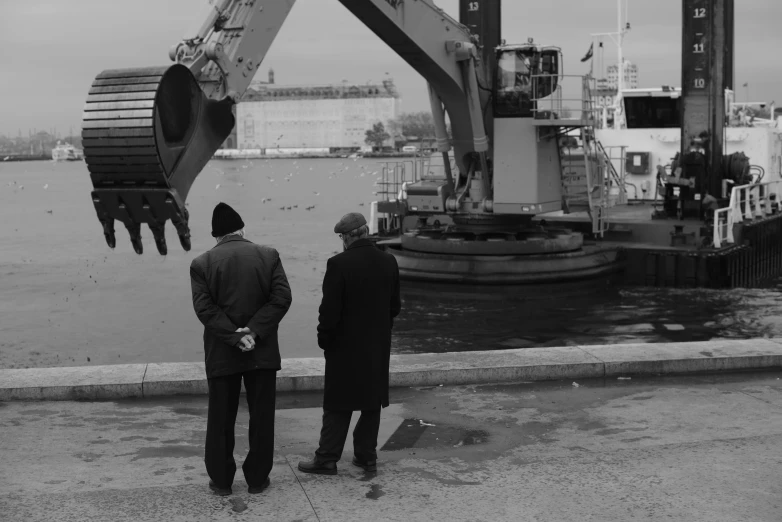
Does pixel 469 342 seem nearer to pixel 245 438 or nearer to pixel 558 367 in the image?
pixel 558 367

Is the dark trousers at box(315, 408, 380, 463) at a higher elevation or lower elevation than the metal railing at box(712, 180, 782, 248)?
lower

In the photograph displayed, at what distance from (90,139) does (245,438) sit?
16.2ft

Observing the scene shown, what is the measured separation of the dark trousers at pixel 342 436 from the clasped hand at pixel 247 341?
2.65 ft

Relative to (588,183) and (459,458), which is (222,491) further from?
(588,183)

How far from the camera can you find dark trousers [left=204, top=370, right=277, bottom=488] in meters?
6.32

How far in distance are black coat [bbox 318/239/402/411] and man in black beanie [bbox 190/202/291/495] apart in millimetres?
410

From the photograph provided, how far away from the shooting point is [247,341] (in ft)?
20.5

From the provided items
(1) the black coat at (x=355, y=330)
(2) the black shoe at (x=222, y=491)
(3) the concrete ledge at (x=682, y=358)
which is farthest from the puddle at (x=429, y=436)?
(3) the concrete ledge at (x=682, y=358)

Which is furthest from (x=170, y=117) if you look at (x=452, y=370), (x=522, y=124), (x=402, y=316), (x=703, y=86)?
(x=703, y=86)

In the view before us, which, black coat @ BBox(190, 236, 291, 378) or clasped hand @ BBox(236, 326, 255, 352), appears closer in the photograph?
clasped hand @ BBox(236, 326, 255, 352)

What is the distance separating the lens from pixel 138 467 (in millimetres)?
6879

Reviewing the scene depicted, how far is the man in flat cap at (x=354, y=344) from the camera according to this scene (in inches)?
264

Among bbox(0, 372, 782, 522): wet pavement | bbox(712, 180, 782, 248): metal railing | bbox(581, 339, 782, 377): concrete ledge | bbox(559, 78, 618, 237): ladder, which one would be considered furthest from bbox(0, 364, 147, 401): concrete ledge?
bbox(712, 180, 782, 248): metal railing

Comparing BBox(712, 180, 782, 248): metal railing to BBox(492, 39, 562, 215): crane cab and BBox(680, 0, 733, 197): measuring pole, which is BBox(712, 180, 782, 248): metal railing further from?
BBox(492, 39, 562, 215): crane cab
